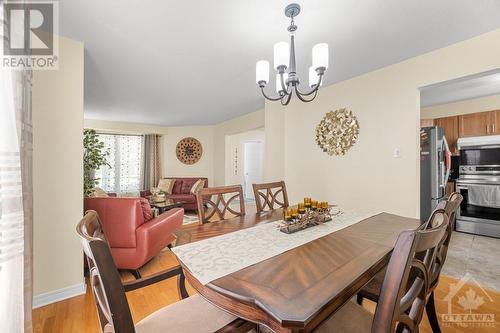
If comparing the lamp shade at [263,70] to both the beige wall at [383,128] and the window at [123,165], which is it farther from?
the window at [123,165]

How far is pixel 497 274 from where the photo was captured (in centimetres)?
227

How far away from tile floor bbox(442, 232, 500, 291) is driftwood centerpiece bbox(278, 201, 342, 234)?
72.0 inches

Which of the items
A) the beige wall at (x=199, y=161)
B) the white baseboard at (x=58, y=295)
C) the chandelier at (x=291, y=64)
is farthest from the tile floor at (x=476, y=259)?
the beige wall at (x=199, y=161)

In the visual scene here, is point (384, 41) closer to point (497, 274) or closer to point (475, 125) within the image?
point (497, 274)

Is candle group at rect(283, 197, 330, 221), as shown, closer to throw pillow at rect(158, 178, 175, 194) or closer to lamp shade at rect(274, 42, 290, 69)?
lamp shade at rect(274, 42, 290, 69)

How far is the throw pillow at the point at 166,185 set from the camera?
19.4 ft

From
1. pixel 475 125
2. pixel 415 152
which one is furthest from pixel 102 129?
pixel 475 125

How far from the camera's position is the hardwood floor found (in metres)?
1.57

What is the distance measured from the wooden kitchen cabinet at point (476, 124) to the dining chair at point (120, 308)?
4904mm

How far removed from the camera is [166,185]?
599 cm

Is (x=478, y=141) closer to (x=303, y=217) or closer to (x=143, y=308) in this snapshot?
(x=303, y=217)

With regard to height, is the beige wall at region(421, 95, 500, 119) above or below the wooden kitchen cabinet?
above

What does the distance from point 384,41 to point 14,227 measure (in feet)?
10.4

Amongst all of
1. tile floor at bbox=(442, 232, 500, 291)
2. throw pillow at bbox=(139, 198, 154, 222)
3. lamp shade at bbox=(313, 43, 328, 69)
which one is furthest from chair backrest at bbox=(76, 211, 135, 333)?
tile floor at bbox=(442, 232, 500, 291)
